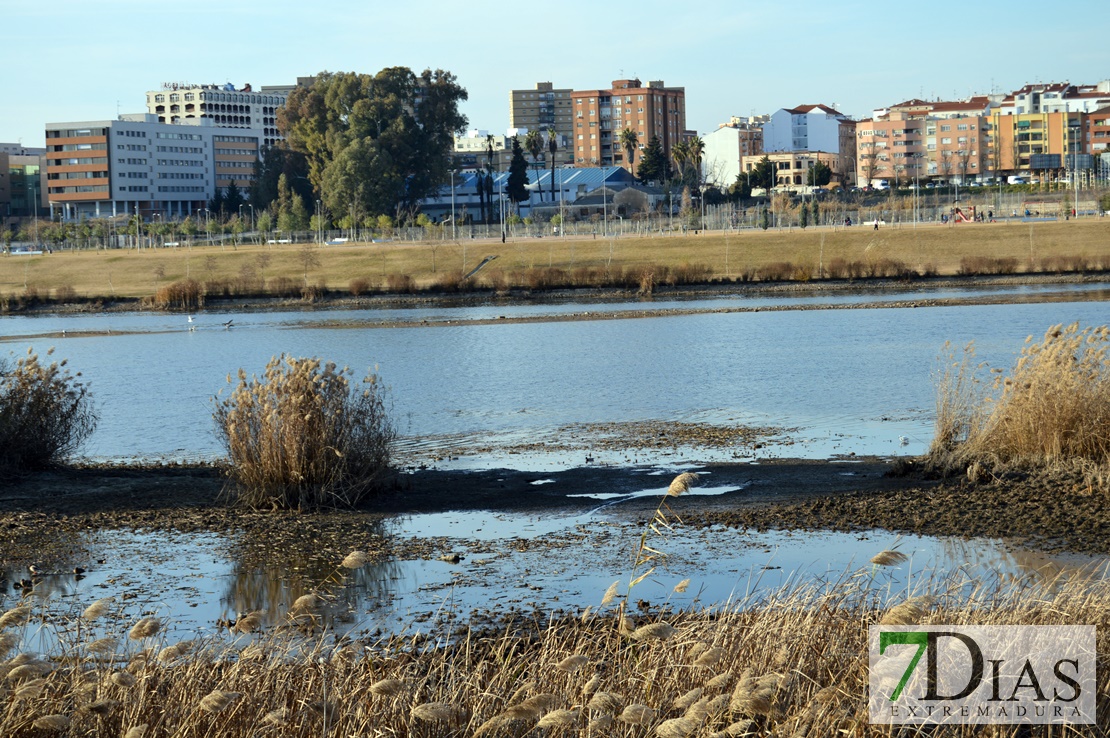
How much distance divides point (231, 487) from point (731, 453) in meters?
6.71

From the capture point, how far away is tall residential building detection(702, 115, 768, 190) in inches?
6993

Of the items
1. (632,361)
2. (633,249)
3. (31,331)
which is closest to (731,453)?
(632,361)

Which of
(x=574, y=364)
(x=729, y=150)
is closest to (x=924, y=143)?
(x=729, y=150)

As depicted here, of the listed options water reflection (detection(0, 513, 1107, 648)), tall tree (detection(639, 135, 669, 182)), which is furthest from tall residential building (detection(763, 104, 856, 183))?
water reflection (detection(0, 513, 1107, 648))

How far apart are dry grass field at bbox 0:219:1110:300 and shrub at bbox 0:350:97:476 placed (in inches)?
1967

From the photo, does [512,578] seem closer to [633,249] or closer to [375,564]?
[375,564]

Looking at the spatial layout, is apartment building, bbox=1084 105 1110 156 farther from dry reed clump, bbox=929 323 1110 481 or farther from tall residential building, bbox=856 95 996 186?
dry reed clump, bbox=929 323 1110 481

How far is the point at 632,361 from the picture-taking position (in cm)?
3438

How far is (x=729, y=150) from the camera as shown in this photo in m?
181

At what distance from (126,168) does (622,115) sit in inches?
2840

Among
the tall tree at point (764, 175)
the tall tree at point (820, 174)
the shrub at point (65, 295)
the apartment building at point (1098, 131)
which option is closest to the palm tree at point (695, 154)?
the tall tree at point (764, 175)

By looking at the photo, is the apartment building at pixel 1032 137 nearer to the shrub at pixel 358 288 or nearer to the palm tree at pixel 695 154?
the palm tree at pixel 695 154

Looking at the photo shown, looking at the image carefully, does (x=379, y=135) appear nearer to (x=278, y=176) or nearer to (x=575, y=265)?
(x=278, y=176)

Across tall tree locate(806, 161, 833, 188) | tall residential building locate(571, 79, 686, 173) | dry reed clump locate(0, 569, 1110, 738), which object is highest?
tall residential building locate(571, 79, 686, 173)
